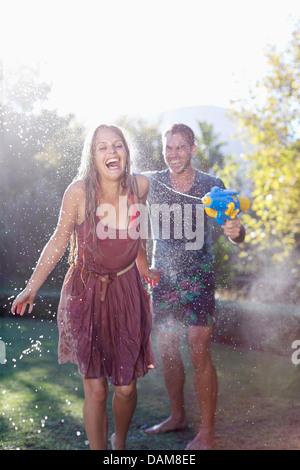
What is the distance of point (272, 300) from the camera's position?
5.77m

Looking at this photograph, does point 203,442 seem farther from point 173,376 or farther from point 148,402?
point 148,402

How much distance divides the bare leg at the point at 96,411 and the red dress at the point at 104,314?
0.05 metres

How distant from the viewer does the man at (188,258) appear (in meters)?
2.53

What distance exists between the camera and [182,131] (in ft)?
8.69

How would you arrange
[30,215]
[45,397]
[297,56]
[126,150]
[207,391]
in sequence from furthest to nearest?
[297,56]
[30,215]
[45,397]
[207,391]
[126,150]

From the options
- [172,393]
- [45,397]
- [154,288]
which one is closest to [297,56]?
[154,288]

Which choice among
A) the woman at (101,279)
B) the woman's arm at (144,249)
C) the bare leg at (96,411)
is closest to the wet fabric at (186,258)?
the woman's arm at (144,249)

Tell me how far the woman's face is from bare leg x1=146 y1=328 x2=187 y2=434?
1.06 metres

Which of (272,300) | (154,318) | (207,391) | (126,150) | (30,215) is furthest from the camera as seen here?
(272,300)
